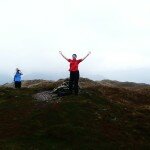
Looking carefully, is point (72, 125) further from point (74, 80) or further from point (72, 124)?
point (74, 80)

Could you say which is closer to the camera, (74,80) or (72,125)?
(72,125)

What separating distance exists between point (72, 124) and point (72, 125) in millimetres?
316

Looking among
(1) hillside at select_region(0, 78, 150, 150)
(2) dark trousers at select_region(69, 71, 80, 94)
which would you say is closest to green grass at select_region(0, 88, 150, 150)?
(1) hillside at select_region(0, 78, 150, 150)

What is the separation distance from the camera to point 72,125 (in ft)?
117

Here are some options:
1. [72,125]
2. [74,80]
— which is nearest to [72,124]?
[72,125]

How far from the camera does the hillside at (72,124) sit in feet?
105

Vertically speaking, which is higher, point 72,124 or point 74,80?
point 74,80

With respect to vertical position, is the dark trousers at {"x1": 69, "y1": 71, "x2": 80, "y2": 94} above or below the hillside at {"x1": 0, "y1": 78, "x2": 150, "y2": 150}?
above

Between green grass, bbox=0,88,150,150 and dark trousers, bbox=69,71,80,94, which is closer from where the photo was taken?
green grass, bbox=0,88,150,150

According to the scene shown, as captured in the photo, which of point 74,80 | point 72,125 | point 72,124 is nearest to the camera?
point 72,125

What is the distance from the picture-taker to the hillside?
31859 mm

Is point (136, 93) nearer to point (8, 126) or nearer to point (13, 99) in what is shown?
point (13, 99)

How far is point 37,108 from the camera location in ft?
139

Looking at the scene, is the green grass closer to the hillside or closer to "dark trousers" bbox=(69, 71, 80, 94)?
the hillside
